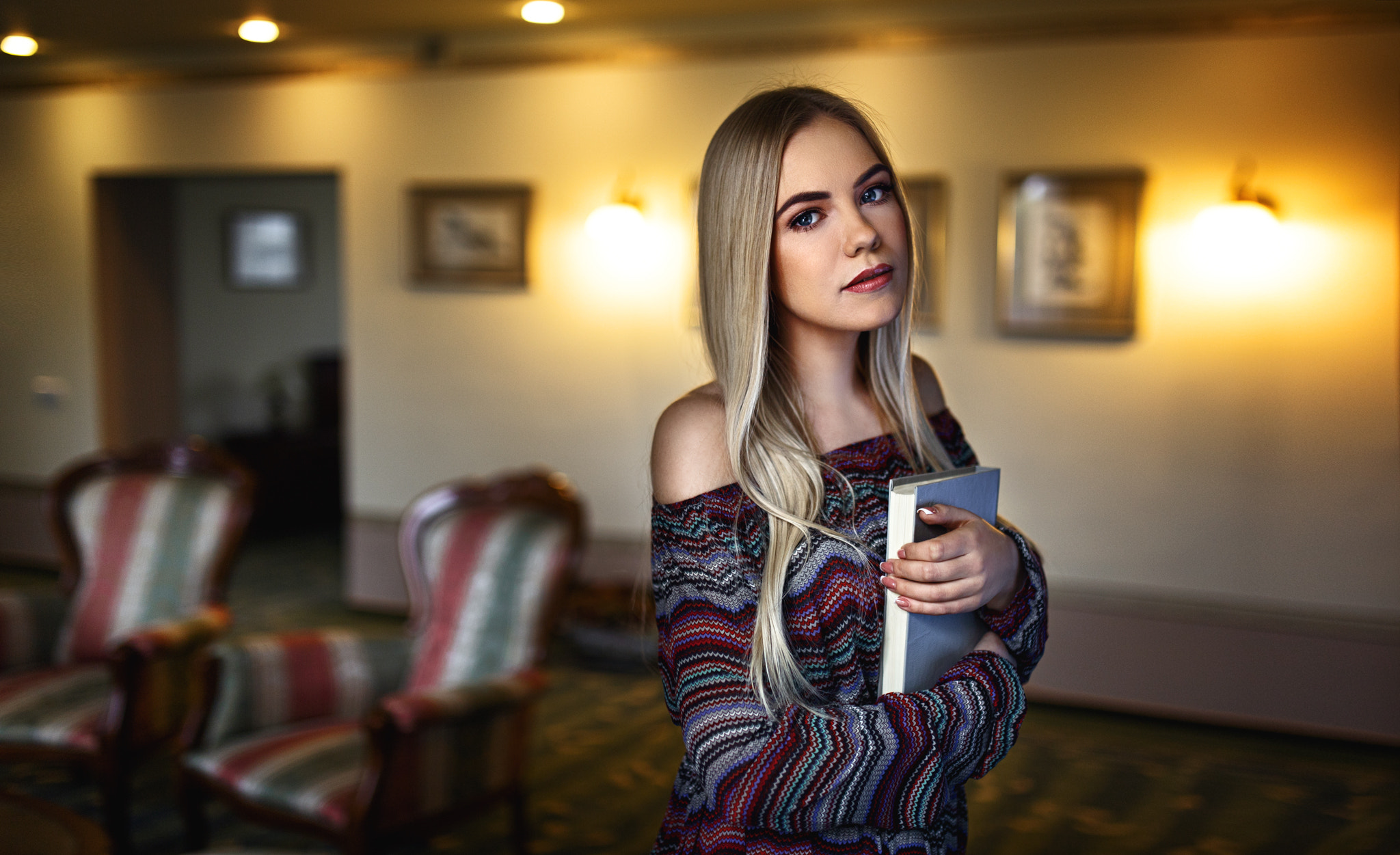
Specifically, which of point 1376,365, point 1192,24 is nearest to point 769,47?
point 1192,24

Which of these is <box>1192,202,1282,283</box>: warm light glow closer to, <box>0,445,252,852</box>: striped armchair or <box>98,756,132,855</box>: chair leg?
<box>0,445,252,852</box>: striped armchair

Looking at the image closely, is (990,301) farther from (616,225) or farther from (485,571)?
(485,571)

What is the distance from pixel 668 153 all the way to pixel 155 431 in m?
3.28

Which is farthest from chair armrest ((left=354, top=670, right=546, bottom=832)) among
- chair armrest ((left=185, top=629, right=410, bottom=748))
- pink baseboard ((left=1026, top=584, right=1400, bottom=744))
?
pink baseboard ((left=1026, top=584, right=1400, bottom=744))

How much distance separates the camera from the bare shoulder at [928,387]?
1.30 metres

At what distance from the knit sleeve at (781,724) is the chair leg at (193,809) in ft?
6.66

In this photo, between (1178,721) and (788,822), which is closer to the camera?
(788,822)

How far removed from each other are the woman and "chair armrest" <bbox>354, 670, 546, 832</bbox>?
1.46 metres

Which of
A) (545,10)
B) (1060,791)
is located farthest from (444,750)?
(1060,791)

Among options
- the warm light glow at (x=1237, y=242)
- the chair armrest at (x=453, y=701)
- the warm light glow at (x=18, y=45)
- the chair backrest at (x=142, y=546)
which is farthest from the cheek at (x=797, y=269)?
the warm light glow at (x=1237, y=242)

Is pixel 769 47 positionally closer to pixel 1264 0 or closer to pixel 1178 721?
pixel 1264 0

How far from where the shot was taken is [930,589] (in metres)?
0.94

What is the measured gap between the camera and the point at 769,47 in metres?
4.36

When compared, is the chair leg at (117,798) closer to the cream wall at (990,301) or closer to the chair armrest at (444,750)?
the chair armrest at (444,750)
